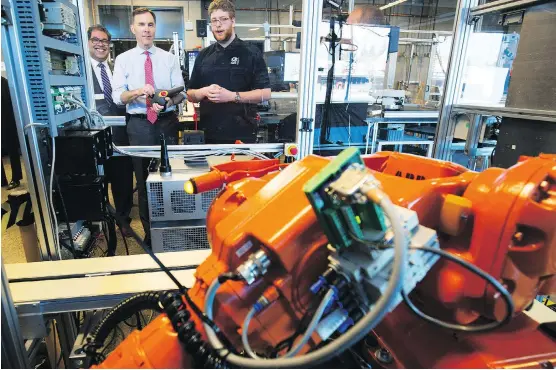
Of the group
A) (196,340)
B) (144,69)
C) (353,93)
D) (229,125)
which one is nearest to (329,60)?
(353,93)

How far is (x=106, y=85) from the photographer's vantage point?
3.14 m

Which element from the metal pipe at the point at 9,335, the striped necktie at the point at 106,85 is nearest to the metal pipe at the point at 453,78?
the metal pipe at the point at 9,335

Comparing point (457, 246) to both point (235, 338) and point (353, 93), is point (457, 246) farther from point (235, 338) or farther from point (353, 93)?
point (353, 93)

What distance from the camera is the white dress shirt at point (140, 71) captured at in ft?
8.75

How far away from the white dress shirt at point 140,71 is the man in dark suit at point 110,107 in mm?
296

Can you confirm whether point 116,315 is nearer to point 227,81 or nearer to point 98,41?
point 227,81

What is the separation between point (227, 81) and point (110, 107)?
1.25m

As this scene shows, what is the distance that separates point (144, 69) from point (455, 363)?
2.77m

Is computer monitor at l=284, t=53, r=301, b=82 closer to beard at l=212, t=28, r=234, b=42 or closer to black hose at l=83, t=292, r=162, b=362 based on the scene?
beard at l=212, t=28, r=234, b=42

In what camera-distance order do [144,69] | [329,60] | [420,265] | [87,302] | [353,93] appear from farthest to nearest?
[353,93]
[329,60]
[144,69]
[87,302]
[420,265]

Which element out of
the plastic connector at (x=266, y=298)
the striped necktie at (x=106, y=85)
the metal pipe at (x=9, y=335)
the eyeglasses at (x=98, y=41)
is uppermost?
the eyeglasses at (x=98, y=41)

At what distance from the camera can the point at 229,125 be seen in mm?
2674

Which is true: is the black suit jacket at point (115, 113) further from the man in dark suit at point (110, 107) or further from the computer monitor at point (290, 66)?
the computer monitor at point (290, 66)

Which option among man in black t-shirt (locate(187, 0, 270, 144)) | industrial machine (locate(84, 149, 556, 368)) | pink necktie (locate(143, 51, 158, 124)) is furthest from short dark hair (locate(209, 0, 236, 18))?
industrial machine (locate(84, 149, 556, 368))
